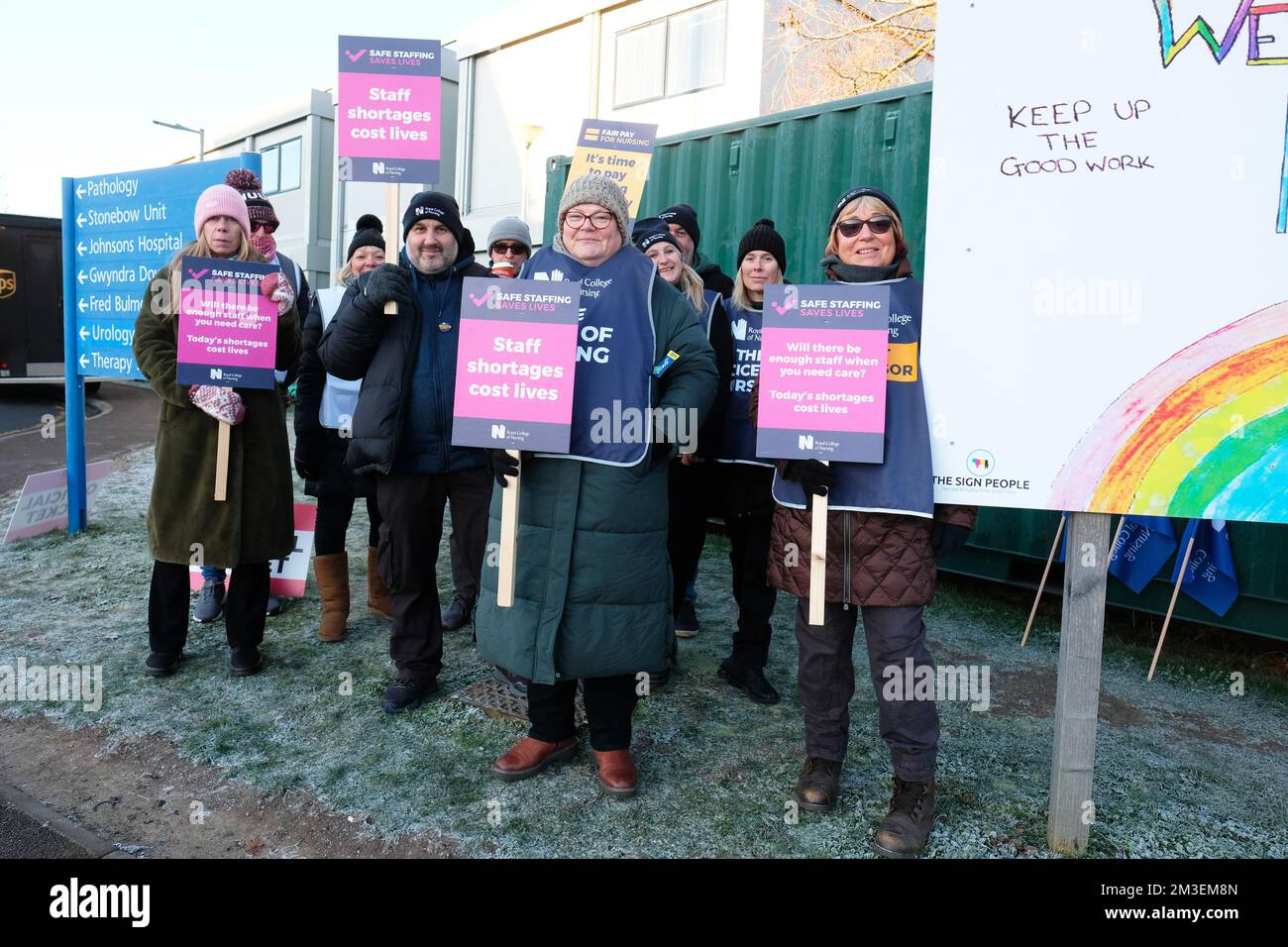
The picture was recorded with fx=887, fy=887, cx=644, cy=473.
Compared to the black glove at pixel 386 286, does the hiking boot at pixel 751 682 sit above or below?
below

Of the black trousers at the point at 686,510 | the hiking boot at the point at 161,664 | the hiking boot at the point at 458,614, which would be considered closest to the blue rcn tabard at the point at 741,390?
the black trousers at the point at 686,510

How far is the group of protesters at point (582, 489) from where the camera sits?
270 cm

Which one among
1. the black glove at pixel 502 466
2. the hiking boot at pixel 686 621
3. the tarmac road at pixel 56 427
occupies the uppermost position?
the black glove at pixel 502 466

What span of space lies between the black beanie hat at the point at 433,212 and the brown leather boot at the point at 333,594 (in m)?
1.78

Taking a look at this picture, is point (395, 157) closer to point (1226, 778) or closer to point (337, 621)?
point (337, 621)

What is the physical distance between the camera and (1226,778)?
10.6 feet

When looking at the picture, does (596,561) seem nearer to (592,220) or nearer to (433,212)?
(592,220)

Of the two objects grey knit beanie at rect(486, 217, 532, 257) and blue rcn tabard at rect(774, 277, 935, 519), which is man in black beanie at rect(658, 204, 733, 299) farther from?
blue rcn tabard at rect(774, 277, 935, 519)

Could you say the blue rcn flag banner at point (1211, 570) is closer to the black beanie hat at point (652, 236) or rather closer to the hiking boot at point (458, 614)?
the black beanie hat at point (652, 236)
